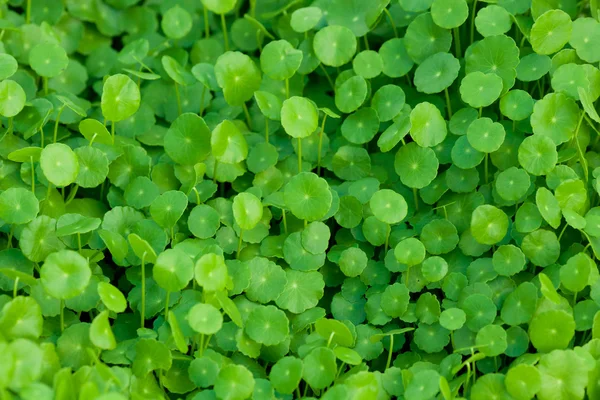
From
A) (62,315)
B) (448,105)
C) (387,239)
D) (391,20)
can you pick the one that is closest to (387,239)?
(387,239)

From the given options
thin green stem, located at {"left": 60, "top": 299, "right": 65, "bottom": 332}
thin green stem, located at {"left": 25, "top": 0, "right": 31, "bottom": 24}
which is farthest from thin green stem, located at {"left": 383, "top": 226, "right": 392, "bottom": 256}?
thin green stem, located at {"left": 25, "top": 0, "right": 31, "bottom": 24}

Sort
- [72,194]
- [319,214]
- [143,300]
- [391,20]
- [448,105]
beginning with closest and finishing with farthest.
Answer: [143,300] < [319,214] < [72,194] < [448,105] < [391,20]

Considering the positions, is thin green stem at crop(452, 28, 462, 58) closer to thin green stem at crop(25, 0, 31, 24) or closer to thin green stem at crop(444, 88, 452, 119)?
thin green stem at crop(444, 88, 452, 119)

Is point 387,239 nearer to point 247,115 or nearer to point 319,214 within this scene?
point 319,214

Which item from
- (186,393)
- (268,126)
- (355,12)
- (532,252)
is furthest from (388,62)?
(186,393)

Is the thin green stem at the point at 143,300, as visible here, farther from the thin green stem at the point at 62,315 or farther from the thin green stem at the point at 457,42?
the thin green stem at the point at 457,42

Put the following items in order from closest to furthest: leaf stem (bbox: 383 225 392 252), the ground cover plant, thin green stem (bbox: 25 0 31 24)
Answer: the ground cover plant → leaf stem (bbox: 383 225 392 252) → thin green stem (bbox: 25 0 31 24)

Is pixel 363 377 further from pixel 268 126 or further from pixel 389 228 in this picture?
pixel 268 126

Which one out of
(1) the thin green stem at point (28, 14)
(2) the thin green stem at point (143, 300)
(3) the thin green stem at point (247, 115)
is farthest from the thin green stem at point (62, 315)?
(1) the thin green stem at point (28, 14)
